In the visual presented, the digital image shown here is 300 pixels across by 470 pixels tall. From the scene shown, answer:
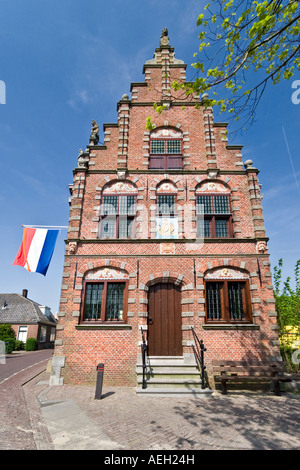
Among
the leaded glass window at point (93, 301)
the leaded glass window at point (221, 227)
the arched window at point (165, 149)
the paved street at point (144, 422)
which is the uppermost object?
the arched window at point (165, 149)

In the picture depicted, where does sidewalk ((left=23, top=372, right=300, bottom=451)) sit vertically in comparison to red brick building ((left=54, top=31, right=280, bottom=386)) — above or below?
below

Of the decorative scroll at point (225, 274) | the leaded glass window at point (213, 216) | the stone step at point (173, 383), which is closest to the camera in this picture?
the stone step at point (173, 383)

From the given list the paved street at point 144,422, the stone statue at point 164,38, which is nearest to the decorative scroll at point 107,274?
the paved street at point 144,422

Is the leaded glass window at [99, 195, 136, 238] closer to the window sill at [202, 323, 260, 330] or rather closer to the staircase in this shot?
the window sill at [202, 323, 260, 330]

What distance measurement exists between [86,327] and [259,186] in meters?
9.68

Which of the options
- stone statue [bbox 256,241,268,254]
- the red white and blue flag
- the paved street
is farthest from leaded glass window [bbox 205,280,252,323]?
the red white and blue flag

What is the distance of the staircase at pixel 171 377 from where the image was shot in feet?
25.7

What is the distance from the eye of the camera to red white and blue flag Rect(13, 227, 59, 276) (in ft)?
34.8

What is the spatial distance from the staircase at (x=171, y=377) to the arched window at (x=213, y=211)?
16.8ft

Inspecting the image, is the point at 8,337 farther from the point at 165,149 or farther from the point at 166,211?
the point at 165,149

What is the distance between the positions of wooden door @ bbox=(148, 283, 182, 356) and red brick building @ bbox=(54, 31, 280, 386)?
4 cm

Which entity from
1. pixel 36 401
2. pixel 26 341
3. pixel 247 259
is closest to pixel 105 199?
pixel 247 259

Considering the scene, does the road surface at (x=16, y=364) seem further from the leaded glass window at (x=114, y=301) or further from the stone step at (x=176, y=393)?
the stone step at (x=176, y=393)
